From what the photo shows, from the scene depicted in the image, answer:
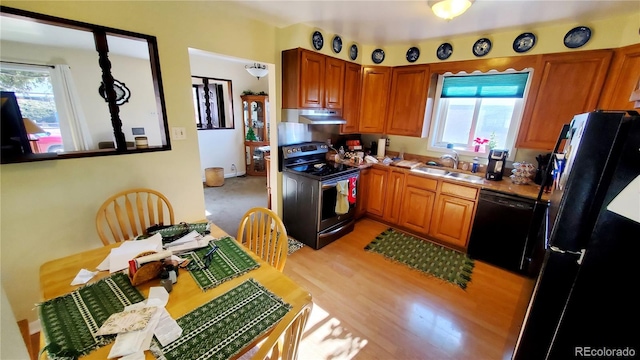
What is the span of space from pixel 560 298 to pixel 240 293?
1.28m

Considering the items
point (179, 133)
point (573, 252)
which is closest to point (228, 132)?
point (179, 133)

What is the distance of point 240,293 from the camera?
1086mm

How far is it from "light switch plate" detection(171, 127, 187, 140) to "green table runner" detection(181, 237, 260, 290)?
1.19 meters

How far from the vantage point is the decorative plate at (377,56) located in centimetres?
322

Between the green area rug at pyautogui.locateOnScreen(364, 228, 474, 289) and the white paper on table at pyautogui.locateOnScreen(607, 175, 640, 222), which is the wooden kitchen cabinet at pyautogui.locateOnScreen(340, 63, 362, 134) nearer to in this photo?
the green area rug at pyautogui.locateOnScreen(364, 228, 474, 289)

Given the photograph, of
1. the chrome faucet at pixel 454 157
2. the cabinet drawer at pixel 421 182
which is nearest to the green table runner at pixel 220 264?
the cabinet drawer at pixel 421 182

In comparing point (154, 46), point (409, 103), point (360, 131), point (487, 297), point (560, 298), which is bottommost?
point (487, 297)

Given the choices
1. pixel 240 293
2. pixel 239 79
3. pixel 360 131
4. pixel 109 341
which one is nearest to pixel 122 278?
pixel 109 341

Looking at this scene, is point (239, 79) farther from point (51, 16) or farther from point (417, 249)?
point (417, 249)

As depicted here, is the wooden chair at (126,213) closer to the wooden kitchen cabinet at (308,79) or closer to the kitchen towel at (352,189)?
the wooden kitchen cabinet at (308,79)

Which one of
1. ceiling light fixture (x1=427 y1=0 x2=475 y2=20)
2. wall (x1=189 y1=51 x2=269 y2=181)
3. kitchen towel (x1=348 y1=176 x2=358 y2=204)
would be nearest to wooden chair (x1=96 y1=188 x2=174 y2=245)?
kitchen towel (x1=348 y1=176 x2=358 y2=204)

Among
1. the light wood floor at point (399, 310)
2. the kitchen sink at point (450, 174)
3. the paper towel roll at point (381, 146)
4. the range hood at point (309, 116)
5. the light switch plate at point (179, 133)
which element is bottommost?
the light wood floor at point (399, 310)

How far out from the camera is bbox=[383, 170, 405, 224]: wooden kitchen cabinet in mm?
3150

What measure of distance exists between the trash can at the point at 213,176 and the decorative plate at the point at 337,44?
3.41 m
